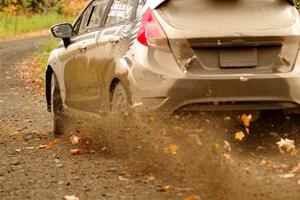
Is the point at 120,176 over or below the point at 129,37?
below

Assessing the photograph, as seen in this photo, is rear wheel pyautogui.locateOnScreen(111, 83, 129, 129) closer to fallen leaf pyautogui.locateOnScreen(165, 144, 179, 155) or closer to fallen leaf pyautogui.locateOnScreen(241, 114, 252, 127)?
fallen leaf pyautogui.locateOnScreen(165, 144, 179, 155)

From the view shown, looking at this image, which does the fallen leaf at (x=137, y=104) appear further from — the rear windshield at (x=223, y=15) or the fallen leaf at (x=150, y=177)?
the rear windshield at (x=223, y=15)

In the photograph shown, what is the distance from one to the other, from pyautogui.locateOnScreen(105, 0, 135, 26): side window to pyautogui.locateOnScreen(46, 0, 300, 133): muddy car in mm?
283

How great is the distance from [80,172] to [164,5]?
5.49 ft

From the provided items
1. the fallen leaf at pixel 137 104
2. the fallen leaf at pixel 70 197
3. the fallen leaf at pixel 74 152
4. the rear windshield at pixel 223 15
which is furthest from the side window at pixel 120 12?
the fallen leaf at pixel 70 197

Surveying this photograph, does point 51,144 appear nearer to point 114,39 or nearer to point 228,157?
point 114,39

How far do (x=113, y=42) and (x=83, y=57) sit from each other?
101cm

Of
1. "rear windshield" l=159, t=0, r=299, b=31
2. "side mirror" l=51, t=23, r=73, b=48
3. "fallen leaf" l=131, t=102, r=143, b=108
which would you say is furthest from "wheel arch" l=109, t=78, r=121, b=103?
"side mirror" l=51, t=23, r=73, b=48

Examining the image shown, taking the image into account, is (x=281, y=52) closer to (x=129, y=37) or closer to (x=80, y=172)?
(x=129, y=37)

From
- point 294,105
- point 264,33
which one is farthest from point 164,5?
point 294,105

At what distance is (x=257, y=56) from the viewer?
6.55 metres

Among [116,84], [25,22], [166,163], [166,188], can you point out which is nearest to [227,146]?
[166,163]

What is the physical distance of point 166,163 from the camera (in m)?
6.60

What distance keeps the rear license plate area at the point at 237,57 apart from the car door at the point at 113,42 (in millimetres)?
925
